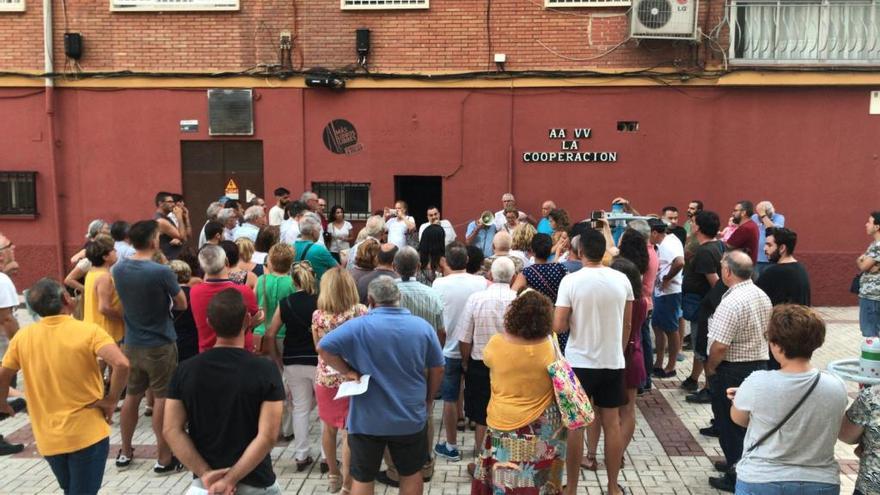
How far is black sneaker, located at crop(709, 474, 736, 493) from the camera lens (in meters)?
5.27

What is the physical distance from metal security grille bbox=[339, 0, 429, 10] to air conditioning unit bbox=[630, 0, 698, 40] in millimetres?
3565

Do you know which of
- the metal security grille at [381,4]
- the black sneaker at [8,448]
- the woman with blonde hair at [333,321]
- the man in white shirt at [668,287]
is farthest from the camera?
the metal security grille at [381,4]

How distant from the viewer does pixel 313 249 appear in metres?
7.09

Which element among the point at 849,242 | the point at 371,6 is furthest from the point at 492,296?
the point at 849,242

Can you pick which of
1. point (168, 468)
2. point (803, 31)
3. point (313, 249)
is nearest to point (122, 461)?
point (168, 468)

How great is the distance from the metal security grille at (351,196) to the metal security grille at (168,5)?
3467 millimetres

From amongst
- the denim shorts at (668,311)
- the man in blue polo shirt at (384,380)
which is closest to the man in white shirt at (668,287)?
the denim shorts at (668,311)

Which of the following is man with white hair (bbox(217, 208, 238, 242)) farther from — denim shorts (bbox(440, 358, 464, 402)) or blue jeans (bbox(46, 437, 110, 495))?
blue jeans (bbox(46, 437, 110, 495))

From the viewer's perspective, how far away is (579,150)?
1220 cm

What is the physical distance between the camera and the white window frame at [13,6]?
12477 mm

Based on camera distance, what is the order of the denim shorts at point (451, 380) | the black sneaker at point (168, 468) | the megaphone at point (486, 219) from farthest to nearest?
the megaphone at point (486, 219)
the denim shorts at point (451, 380)
the black sneaker at point (168, 468)

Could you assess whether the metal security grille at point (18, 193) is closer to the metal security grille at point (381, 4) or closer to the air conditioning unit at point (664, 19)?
the metal security grille at point (381, 4)

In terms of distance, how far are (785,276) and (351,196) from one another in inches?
323

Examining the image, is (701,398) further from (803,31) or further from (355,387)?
(803,31)
